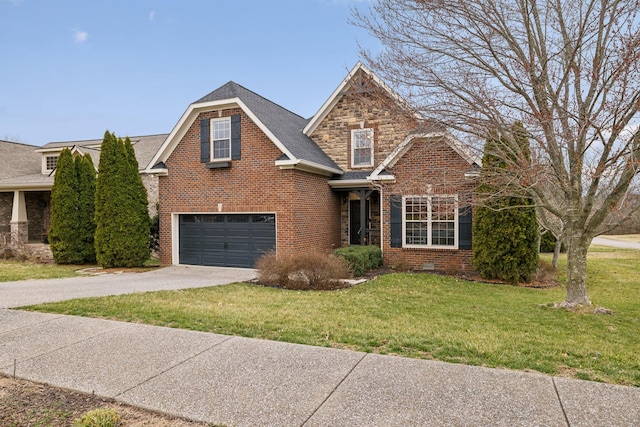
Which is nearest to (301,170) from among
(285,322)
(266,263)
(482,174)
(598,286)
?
(266,263)

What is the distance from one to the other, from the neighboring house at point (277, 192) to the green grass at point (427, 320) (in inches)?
120

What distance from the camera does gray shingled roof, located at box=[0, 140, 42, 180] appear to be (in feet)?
70.7

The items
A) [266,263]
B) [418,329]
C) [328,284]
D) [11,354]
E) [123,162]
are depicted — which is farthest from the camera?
[123,162]

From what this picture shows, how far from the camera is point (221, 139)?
567 inches

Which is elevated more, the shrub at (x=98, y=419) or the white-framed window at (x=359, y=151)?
the white-framed window at (x=359, y=151)

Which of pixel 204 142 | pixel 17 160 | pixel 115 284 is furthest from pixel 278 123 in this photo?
pixel 17 160

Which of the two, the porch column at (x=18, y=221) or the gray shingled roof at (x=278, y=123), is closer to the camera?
the gray shingled roof at (x=278, y=123)

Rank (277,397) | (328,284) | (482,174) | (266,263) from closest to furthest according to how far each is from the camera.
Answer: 1. (277,397)
2. (482,174)
3. (328,284)
4. (266,263)

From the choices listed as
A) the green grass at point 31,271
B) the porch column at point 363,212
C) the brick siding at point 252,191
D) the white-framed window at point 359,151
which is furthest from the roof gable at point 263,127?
the green grass at point 31,271

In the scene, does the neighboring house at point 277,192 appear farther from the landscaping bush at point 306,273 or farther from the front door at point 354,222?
the landscaping bush at point 306,273

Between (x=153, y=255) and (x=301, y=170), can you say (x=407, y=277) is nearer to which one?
(x=301, y=170)

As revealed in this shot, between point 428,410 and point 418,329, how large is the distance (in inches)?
104

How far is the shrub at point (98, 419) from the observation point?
10.5 feet

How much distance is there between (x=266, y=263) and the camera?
11148 millimetres
